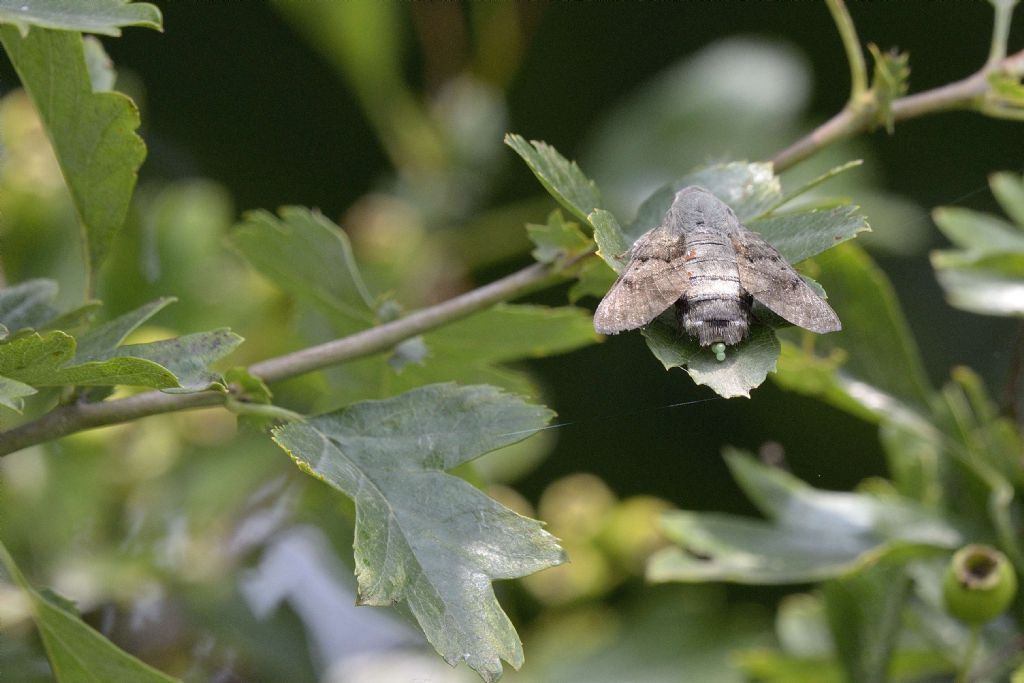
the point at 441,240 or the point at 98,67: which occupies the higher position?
the point at 98,67

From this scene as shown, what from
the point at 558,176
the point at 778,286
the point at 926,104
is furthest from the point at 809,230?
the point at 926,104

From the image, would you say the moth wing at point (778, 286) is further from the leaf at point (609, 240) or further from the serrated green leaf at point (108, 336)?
the serrated green leaf at point (108, 336)

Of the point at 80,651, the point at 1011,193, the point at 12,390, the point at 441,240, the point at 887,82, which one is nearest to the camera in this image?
the point at 12,390

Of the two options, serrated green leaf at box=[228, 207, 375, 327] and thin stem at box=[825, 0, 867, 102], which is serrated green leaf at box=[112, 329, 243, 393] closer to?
serrated green leaf at box=[228, 207, 375, 327]

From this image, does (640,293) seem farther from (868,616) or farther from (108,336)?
(868,616)

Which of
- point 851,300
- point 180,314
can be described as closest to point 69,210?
point 180,314

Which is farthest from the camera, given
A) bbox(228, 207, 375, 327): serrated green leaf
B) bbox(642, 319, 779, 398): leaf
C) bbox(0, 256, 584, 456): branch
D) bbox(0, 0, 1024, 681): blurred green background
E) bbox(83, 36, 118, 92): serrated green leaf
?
bbox(0, 0, 1024, 681): blurred green background

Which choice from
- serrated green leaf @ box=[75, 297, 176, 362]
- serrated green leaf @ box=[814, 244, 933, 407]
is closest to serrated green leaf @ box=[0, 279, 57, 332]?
serrated green leaf @ box=[75, 297, 176, 362]
